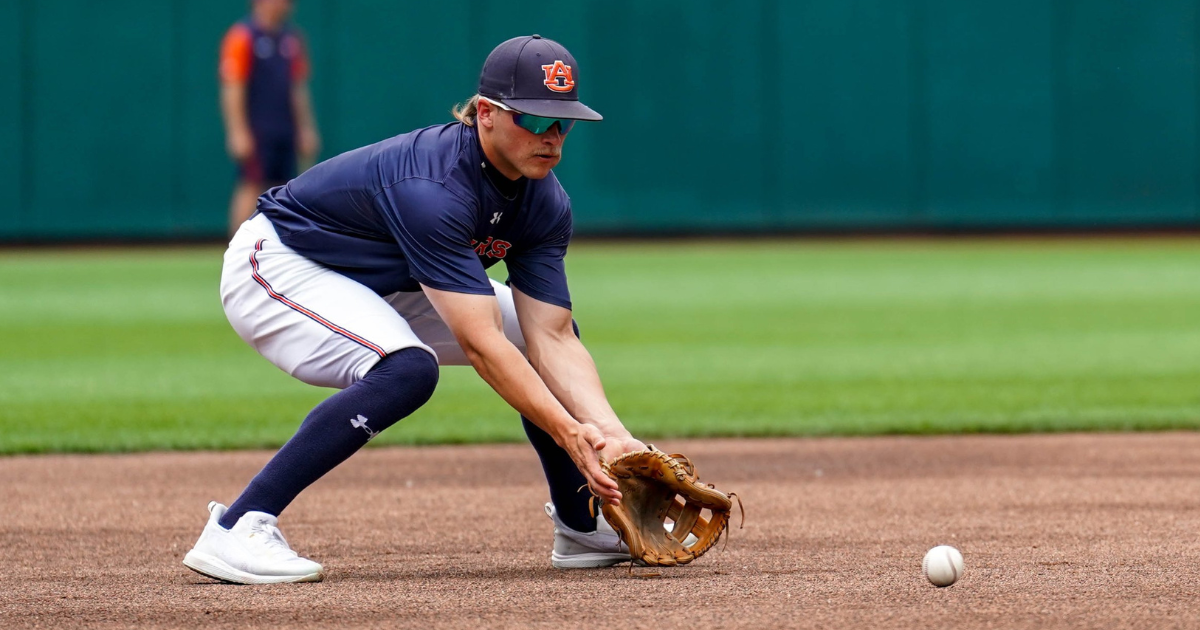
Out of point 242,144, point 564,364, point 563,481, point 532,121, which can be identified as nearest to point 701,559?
point 563,481

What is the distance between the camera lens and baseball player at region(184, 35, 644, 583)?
367 cm

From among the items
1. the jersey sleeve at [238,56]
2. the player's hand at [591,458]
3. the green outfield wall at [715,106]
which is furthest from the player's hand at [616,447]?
the green outfield wall at [715,106]

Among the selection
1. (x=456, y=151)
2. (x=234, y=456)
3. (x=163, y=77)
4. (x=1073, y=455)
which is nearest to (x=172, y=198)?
(x=163, y=77)

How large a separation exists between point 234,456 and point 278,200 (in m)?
2.24

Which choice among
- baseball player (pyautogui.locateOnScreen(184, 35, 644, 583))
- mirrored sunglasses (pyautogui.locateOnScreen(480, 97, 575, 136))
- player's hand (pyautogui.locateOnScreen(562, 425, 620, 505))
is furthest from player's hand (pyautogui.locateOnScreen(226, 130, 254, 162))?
player's hand (pyautogui.locateOnScreen(562, 425, 620, 505))

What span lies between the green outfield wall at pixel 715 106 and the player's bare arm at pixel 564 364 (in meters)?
14.3

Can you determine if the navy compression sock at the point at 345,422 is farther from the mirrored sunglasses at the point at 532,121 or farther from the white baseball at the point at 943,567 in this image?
the white baseball at the point at 943,567

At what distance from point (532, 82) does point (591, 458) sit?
2.80 ft

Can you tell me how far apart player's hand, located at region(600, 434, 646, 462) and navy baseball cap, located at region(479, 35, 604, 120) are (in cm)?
75

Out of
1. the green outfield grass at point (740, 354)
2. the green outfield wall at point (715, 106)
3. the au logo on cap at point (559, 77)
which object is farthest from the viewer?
the green outfield wall at point (715, 106)

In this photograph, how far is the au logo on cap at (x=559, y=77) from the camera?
144 inches

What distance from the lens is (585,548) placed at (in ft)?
13.4

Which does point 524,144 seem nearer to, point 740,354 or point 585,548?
point 585,548

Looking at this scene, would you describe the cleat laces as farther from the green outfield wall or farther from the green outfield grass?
the green outfield wall
